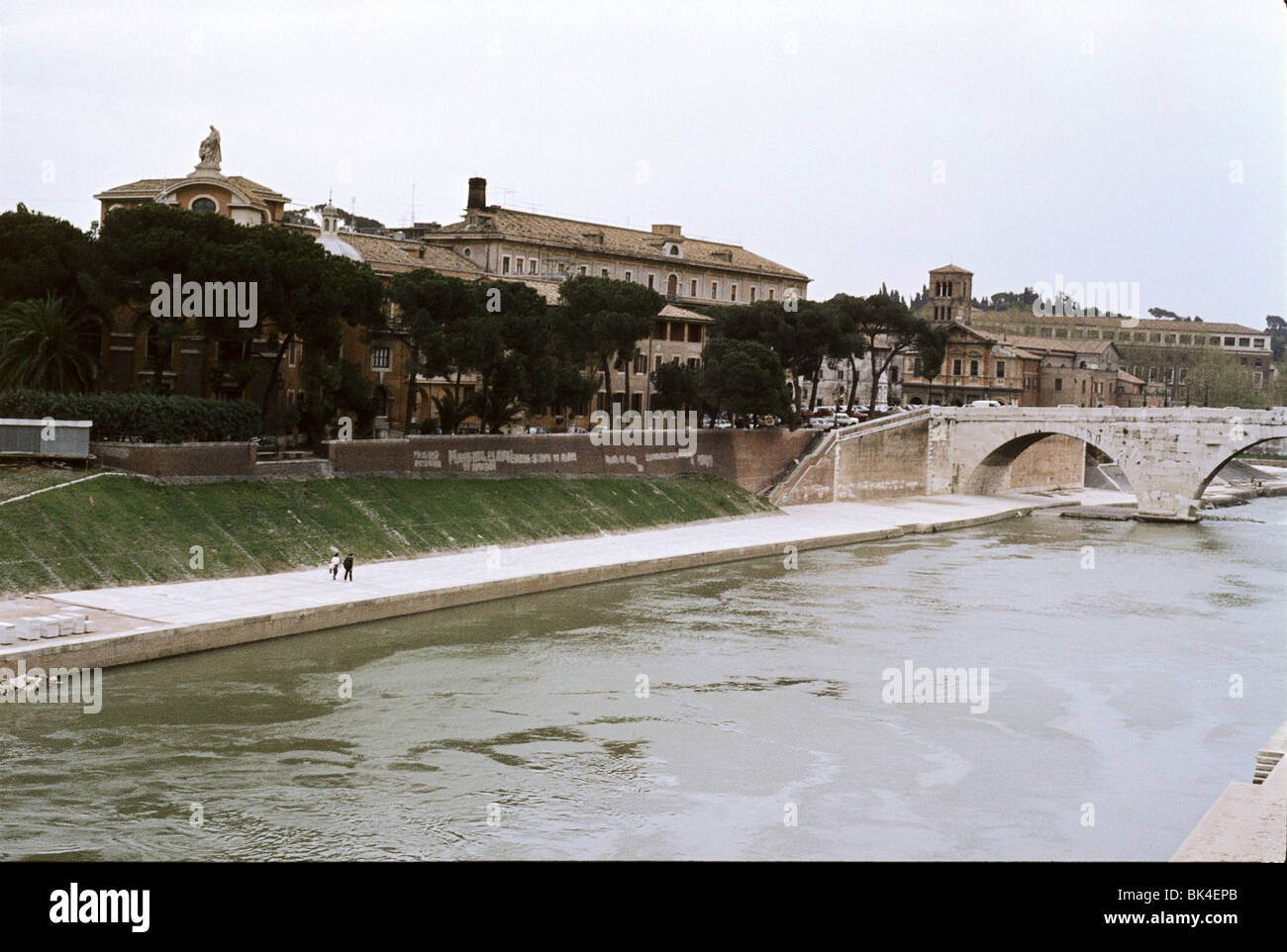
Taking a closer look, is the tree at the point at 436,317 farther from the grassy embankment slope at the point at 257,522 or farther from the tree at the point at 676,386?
the tree at the point at 676,386

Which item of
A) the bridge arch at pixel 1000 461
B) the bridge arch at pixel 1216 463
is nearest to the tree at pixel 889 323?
the bridge arch at pixel 1000 461

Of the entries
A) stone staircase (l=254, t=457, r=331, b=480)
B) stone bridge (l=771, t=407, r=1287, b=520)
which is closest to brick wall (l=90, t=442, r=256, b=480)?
stone staircase (l=254, t=457, r=331, b=480)

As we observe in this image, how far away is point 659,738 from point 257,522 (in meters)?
14.4

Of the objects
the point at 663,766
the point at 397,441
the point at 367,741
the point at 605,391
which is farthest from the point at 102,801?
the point at 605,391

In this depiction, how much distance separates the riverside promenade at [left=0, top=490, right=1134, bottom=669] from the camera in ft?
72.7

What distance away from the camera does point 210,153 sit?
4059 centimetres

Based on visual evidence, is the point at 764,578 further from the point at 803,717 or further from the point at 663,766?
the point at 663,766

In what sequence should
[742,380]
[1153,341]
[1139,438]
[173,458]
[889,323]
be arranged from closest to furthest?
[173,458], [742,380], [1139,438], [889,323], [1153,341]

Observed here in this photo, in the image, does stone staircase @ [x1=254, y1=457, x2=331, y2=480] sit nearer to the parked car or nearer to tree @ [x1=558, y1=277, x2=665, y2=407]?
the parked car

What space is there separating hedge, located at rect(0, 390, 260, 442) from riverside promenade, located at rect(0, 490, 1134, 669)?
5.08 meters

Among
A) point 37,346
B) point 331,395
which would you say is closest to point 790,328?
point 331,395

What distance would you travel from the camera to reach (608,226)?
2702 inches

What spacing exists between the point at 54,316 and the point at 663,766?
2384 centimetres

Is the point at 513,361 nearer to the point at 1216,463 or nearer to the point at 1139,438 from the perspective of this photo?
the point at 1139,438
